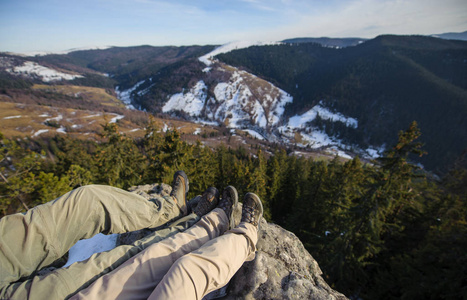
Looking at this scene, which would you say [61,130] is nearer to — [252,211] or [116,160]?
[116,160]

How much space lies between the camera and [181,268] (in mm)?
2652

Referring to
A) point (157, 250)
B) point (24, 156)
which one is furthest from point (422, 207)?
point (24, 156)

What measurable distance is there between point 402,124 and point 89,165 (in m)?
224

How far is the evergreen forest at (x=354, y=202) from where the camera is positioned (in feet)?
27.9

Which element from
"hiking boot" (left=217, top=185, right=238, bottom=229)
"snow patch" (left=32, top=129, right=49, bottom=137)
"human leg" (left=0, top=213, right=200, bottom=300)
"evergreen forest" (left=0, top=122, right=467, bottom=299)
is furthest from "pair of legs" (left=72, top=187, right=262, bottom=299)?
"snow patch" (left=32, top=129, right=49, bottom=137)

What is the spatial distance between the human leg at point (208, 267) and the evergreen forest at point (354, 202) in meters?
8.09

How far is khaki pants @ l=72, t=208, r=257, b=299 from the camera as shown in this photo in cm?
252

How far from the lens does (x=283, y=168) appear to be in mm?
30297

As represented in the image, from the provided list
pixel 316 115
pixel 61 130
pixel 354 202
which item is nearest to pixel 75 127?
pixel 61 130

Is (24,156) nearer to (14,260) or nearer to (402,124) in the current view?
(14,260)

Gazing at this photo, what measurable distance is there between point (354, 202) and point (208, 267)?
58.2 ft

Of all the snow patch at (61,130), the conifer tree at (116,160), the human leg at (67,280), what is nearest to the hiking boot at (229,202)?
the human leg at (67,280)

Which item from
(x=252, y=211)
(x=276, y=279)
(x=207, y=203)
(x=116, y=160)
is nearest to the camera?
(x=276, y=279)

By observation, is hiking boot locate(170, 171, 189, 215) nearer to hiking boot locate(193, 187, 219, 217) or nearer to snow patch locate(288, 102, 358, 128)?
hiking boot locate(193, 187, 219, 217)
